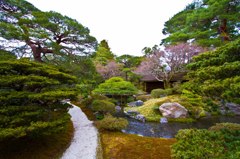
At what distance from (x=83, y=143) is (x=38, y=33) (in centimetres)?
399

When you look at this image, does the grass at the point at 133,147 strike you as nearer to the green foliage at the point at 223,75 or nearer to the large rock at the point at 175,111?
the green foliage at the point at 223,75

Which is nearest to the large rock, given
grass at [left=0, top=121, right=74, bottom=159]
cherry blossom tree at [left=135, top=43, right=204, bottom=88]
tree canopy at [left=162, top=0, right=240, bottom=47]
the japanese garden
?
the japanese garden

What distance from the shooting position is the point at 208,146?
326 cm

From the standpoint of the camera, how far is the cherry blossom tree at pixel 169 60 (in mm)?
13516

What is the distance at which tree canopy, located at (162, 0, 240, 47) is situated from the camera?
10.6m

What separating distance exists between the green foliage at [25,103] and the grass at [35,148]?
64 centimetres

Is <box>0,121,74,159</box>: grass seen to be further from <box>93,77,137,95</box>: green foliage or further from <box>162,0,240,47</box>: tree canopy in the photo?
<box>162,0,240,47</box>: tree canopy

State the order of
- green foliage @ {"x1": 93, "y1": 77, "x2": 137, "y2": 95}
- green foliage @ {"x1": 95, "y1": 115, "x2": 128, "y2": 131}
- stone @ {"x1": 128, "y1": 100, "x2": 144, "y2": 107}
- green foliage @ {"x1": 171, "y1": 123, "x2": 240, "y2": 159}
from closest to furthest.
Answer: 1. green foliage @ {"x1": 171, "y1": 123, "x2": 240, "y2": 159}
2. green foliage @ {"x1": 95, "y1": 115, "x2": 128, "y2": 131}
3. green foliage @ {"x1": 93, "y1": 77, "x2": 137, "y2": 95}
4. stone @ {"x1": 128, "y1": 100, "x2": 144, "y2": 107}

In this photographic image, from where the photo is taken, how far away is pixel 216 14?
426 inches

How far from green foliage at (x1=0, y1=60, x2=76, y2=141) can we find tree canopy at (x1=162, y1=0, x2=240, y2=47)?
10973mm

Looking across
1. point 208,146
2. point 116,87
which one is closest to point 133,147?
point 208,146

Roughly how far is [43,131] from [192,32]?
523 inches

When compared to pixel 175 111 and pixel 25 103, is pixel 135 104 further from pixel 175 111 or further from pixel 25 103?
pixel 25 103

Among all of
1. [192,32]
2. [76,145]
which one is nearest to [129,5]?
[192,32]
